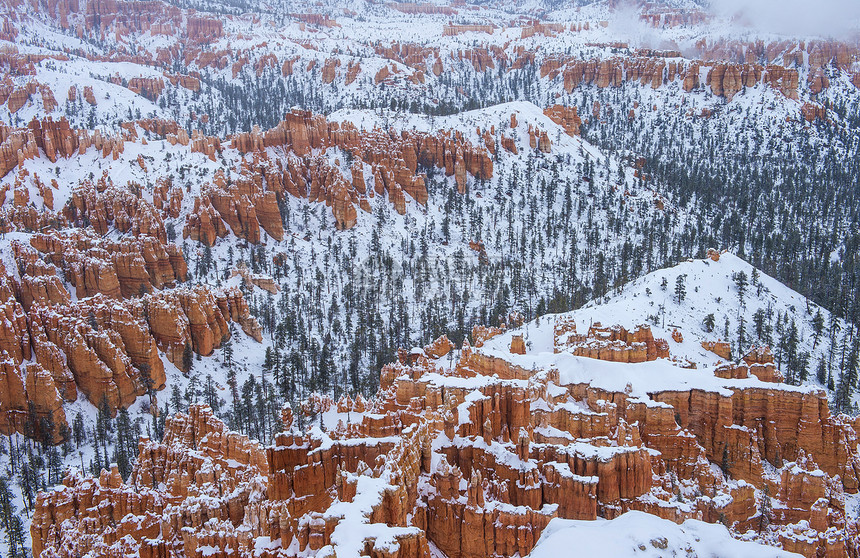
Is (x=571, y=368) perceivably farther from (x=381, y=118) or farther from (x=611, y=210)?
(x=381, y=118)

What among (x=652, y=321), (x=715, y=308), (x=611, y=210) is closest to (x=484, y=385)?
(x=652, y=321)

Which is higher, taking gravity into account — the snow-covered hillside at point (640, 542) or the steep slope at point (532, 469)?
the snow-covered hillside at point (640, 542)

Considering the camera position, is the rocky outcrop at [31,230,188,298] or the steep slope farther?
the rocky outcrop at [31,230,188,298]

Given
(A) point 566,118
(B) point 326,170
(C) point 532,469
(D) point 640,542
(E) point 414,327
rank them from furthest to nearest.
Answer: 1. (A) point 566,118
2. (B) point 326,170
3. (E) point 414,327
4. (C) point 532,469
5. (D) point 640,542

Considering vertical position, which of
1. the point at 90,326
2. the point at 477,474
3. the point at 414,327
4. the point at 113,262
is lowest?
the point at 414,327

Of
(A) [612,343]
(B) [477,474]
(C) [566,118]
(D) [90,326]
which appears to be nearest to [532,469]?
(B) [477,474]

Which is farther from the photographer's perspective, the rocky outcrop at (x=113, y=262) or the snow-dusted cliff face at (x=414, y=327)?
the rocky outcrop at (x=113, y=262)

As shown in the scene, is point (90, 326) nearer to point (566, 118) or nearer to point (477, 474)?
point (477, 474)

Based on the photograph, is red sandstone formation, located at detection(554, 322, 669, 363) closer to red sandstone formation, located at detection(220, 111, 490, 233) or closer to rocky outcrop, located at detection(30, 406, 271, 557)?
rocky outcrop, located at detection(30, 406, 271, 557)

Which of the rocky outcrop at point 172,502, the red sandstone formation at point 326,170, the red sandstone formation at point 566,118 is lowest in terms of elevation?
the rocky outcrop at point 172,502

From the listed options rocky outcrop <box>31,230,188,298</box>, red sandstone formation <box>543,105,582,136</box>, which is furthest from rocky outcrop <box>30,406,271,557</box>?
red sandstone formation <box>543,105,582,136</box>

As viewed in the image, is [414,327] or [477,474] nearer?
[477,474]

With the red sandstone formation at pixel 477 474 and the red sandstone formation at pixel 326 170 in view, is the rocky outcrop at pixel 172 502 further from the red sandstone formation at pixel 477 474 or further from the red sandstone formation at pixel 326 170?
the red sandstone formation at pixel 326 170

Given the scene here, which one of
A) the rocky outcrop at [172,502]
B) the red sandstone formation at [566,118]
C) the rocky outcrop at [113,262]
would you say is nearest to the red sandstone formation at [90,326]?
the rocky outcrop at [113,262]
